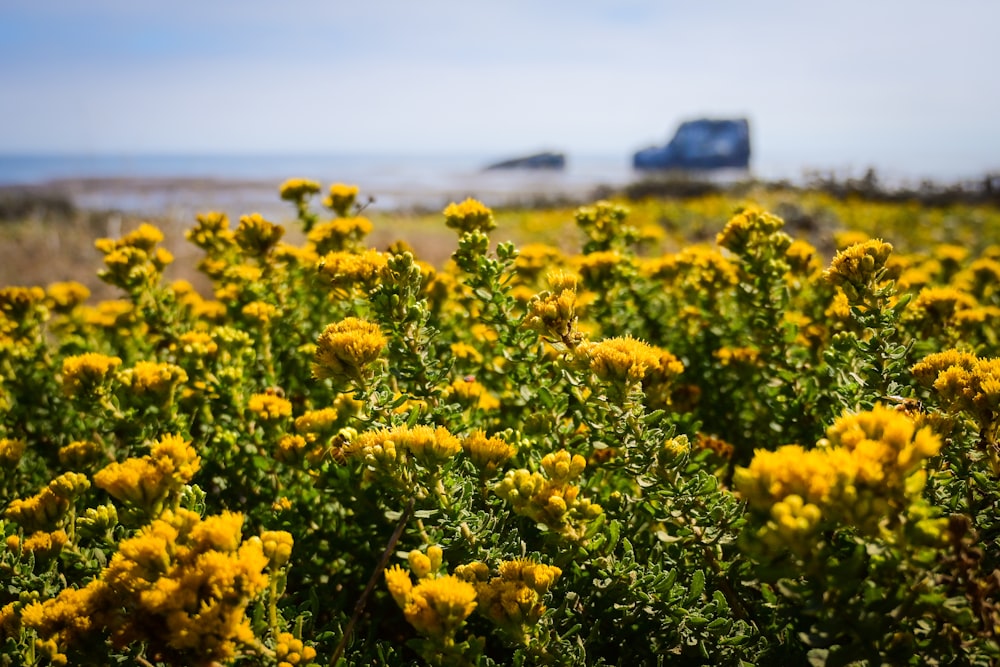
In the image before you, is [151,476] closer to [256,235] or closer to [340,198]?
[256,235]

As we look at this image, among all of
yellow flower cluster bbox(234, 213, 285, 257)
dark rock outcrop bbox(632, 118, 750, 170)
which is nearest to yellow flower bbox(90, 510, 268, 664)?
A: yellow flower cluster bbox(234, 213, 285, 257)

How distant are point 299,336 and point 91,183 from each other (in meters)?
42.4

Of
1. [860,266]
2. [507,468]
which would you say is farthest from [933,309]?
[507,468]

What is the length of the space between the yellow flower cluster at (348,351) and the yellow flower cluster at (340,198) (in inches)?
69.7

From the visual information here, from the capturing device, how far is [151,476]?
1.72 m

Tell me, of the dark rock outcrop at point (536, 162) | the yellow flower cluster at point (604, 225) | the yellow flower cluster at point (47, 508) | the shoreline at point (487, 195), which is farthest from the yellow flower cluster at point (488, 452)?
the dark rock outcrop at point (536, 162)

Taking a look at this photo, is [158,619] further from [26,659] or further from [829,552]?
[829,552]

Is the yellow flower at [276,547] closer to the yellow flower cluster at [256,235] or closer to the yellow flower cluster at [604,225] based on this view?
the yellow flower cluster at [256,235]

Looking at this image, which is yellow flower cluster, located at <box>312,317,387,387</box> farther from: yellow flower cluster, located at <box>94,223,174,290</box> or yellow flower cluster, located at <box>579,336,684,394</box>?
yellow flower cluster, located at <box>94,223,174,290</box>

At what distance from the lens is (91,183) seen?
126ft

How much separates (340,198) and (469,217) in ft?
3.68

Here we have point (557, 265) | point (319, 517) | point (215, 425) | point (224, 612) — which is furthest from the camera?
point (557, 265)

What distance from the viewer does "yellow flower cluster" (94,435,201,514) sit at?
5.58ft

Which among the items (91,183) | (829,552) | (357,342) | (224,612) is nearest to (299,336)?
(357,342)
